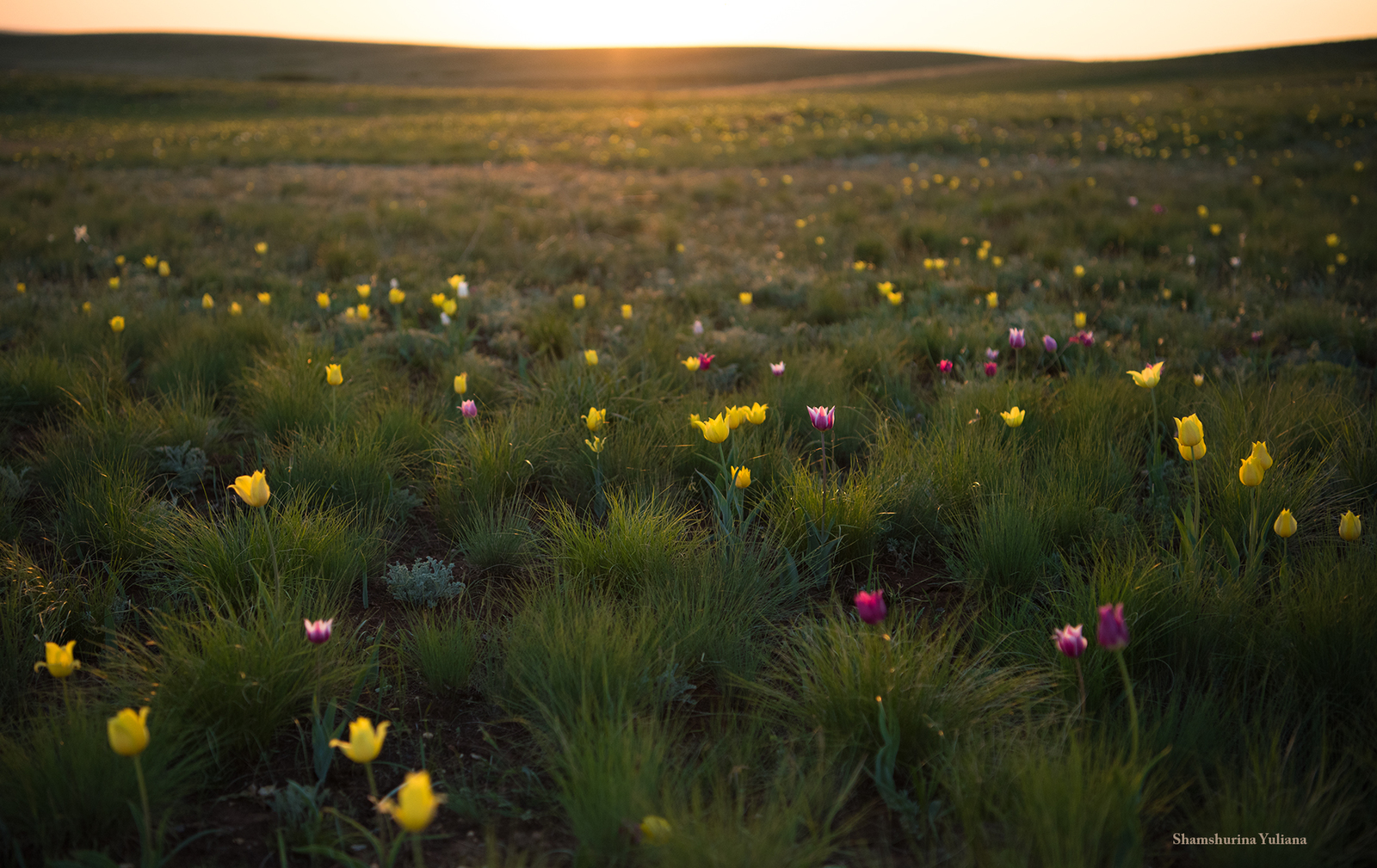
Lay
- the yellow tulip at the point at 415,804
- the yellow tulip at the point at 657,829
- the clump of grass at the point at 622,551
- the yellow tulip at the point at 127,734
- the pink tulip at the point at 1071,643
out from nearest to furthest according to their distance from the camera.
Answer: the yellow tulip at the point at 415,804, the yellow tulip at the point at 127,734, the yellow tulip at the point at 657,829, the pink tulip at the point at 1071,643, the clump of grass at the point at 622,551

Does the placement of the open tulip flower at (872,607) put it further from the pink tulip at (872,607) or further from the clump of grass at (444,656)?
the clump of grass at (444,656)

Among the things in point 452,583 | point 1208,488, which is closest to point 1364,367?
point 1208,488

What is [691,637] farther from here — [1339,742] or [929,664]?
[1339,742]

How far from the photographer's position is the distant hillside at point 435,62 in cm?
5881

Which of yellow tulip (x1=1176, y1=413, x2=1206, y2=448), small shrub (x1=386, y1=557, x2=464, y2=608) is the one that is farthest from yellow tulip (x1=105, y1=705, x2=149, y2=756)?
yellow tulip (x1=1176, y1=413, x2=1206, y2=448)

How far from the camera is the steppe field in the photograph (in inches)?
61.6

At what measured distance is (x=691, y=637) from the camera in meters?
2.07

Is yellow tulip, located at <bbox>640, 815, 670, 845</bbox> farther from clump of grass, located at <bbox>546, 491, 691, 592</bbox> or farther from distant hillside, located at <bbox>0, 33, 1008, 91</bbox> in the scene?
distant hillside, located at <bbox>0, 33, 1008, 91</bbox>

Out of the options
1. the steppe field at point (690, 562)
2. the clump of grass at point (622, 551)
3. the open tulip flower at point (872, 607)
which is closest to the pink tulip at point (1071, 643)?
the steppe field at point (690, 562)

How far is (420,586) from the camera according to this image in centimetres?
243

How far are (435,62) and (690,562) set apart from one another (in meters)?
79.3

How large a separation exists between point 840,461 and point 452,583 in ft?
5.94

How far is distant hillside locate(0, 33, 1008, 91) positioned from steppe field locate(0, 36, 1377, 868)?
180 feet

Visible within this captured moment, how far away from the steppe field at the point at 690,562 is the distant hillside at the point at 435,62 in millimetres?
54726
